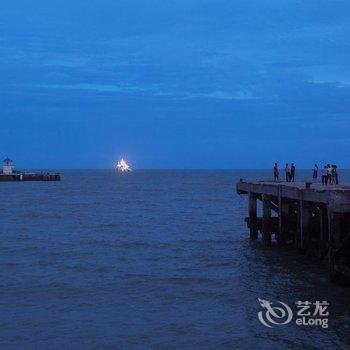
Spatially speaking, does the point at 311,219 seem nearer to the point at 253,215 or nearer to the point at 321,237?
the point at 321,237

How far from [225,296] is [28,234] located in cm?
1856

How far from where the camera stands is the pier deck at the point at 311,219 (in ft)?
55.2

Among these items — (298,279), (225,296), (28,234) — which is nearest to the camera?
(225,296)

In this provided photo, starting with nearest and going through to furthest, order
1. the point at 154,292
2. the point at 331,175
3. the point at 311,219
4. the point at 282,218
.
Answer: the point at 154,292 < the point at 311,219 < the point at 282,218 < the point at 331,175

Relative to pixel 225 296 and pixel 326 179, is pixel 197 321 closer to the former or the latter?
pixel 225 296

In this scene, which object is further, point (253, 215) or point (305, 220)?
point (253, 215)

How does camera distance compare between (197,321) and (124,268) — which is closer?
(197,321)

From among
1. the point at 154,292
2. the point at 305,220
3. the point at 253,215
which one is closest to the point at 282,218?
the point at 253,215

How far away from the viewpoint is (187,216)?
46.5 m

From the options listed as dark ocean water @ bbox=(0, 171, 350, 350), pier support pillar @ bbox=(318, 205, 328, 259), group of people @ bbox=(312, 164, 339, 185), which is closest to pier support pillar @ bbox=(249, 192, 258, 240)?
dark ocean water @ bbox=(0, 171, 350, 350)

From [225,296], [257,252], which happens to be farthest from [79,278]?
[257,252]

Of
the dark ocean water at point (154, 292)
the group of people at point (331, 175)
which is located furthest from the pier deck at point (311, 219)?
the group of people at point (331, 175)

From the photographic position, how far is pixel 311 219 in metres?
23.5

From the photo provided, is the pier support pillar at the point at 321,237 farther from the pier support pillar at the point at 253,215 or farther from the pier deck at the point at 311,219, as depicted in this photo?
the pier support pillar at the point at 253,215
